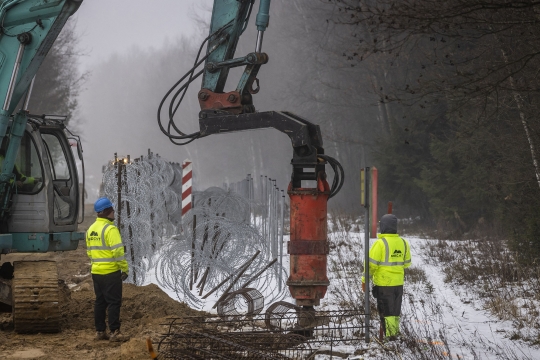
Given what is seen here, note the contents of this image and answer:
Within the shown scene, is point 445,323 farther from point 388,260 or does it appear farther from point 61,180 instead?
point 61,180

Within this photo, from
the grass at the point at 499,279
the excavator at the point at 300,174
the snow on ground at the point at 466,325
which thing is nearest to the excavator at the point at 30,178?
→ the excavator at the point at 300,174

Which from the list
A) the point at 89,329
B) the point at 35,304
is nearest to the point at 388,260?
the point at 89,329

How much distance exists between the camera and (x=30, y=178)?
10.8 metres

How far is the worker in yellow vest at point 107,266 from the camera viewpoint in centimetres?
914

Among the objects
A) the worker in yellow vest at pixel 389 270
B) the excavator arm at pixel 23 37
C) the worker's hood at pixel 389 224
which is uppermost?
the excavator arm at pixel 23 37

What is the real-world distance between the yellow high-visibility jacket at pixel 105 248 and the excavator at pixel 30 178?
911mm

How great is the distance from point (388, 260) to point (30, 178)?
500 cm

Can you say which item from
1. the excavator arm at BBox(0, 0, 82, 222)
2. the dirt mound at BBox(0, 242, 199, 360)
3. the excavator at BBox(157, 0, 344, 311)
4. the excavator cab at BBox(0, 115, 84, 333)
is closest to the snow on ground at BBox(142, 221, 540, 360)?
the dirt mound at BBox(0, 242, 199, 360)

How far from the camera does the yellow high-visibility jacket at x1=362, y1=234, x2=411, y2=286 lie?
900 cm

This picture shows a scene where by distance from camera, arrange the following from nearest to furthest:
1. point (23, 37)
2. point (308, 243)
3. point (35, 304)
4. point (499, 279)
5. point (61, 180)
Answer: point (308, 243), point (35, 304), point (23, 37), point (61, 180), point (499, 279)

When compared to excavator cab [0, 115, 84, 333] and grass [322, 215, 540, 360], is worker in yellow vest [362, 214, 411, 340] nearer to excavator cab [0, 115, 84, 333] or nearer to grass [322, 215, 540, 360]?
grass [322, 215, 540, 360]

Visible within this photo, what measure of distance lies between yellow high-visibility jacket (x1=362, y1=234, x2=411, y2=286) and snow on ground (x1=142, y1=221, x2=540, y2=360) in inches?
20.8

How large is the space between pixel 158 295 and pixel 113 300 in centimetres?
302

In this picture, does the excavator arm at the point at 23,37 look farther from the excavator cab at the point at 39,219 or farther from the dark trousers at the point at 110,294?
the dark trousers at the point at 110,294
